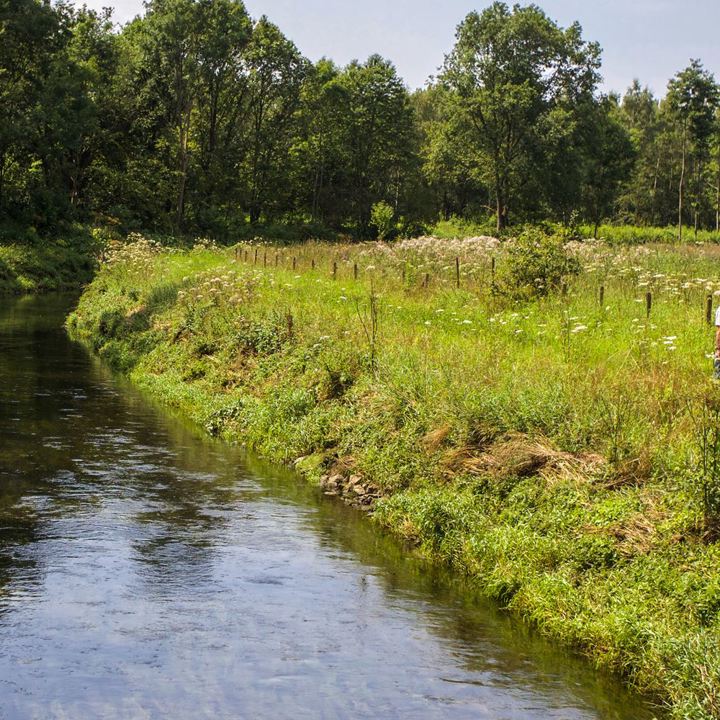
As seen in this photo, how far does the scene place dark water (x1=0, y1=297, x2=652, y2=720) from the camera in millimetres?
7727

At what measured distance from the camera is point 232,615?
9.44 metres

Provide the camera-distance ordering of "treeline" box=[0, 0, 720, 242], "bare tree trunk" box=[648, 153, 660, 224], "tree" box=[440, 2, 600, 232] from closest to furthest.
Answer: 1. "treeline" box=[0, 0, 720, 242]
2. "tree" box=[440, 2, 600, 232]
3. "bare tree trunk" box=[648, 153, 660, 224]

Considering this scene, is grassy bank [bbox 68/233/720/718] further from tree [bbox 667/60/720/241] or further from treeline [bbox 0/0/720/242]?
tree [bbox 667/60/720/241]

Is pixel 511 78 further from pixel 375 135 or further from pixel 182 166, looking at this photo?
pixel 182 166

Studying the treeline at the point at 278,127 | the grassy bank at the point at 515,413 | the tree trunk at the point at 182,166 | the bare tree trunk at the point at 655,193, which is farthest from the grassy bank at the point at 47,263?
the bare tree trunk at the point at 655,193

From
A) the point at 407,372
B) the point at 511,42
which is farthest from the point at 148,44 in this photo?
the point at 407,372

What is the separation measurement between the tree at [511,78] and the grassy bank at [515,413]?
41072 mm

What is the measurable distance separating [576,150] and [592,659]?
63729 mm

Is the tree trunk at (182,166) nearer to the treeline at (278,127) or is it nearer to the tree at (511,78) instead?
the treeline at (278,127)

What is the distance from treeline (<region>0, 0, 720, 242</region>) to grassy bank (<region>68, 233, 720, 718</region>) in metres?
33.4

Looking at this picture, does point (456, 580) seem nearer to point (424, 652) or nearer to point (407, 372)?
point (424, 652)

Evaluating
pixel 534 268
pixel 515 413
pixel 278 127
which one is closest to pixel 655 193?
pixel 278 127

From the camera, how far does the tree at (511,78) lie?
67250 millimetres

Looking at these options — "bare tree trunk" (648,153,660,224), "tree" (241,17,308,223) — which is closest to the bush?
"tree" (241,17,308,223)
